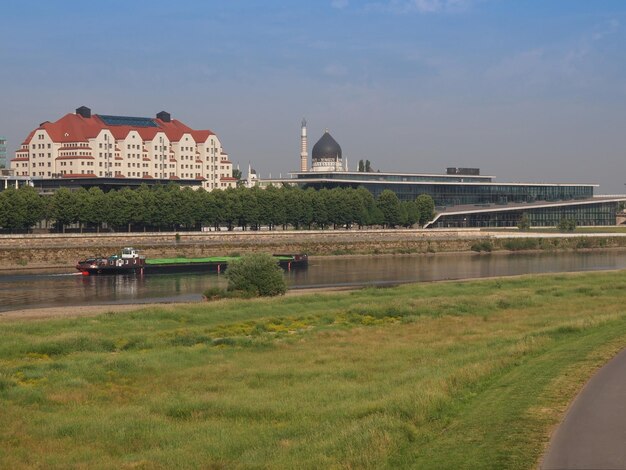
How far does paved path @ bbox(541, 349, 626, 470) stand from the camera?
14.6 m

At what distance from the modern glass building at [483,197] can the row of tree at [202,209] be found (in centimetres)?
1863

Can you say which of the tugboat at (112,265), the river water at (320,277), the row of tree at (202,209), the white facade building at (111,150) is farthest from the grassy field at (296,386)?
the white facade building at (111,150)

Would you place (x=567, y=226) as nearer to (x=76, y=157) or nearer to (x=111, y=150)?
(x=111, y=150)

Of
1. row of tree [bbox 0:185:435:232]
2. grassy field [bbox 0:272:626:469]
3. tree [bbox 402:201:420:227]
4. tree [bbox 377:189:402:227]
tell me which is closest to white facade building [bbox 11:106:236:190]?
row of tree [bbox 0:185:435:232]

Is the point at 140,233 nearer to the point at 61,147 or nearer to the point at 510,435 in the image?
the point at 61,147

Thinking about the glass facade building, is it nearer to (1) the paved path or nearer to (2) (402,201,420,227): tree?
(2) (402,201,420,227): tree

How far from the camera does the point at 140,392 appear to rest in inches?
1065

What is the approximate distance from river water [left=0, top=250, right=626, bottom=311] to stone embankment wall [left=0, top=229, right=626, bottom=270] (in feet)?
18.3

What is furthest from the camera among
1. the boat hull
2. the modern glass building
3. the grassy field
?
the modern glass building

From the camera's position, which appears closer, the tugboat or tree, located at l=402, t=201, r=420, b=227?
the tugboat

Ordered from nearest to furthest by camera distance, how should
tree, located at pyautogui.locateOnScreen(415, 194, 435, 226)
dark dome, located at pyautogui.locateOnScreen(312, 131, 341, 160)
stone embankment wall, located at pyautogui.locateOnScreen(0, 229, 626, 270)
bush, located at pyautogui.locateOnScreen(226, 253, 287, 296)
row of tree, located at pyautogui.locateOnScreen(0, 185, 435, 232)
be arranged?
bush, located at pyautogui.locateOnScreen(226, 253, 287, 296) → stone embankment wall, located at pyautogui.locateOnScreen(0, 229, 626, 270) → row of tree, located at pyautogui.locateOnScreen(0, 185, 435, 232) → tree, located at pyautogui.locateOnScreen(415, 194, 435, 226) → dark dome, located at pyautogui.locateOnScreen(312, 131, 341, 160)

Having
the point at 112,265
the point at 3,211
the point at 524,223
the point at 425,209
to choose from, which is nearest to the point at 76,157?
the point at 3,211

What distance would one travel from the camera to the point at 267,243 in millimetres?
123250

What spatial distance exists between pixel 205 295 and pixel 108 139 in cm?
9865
